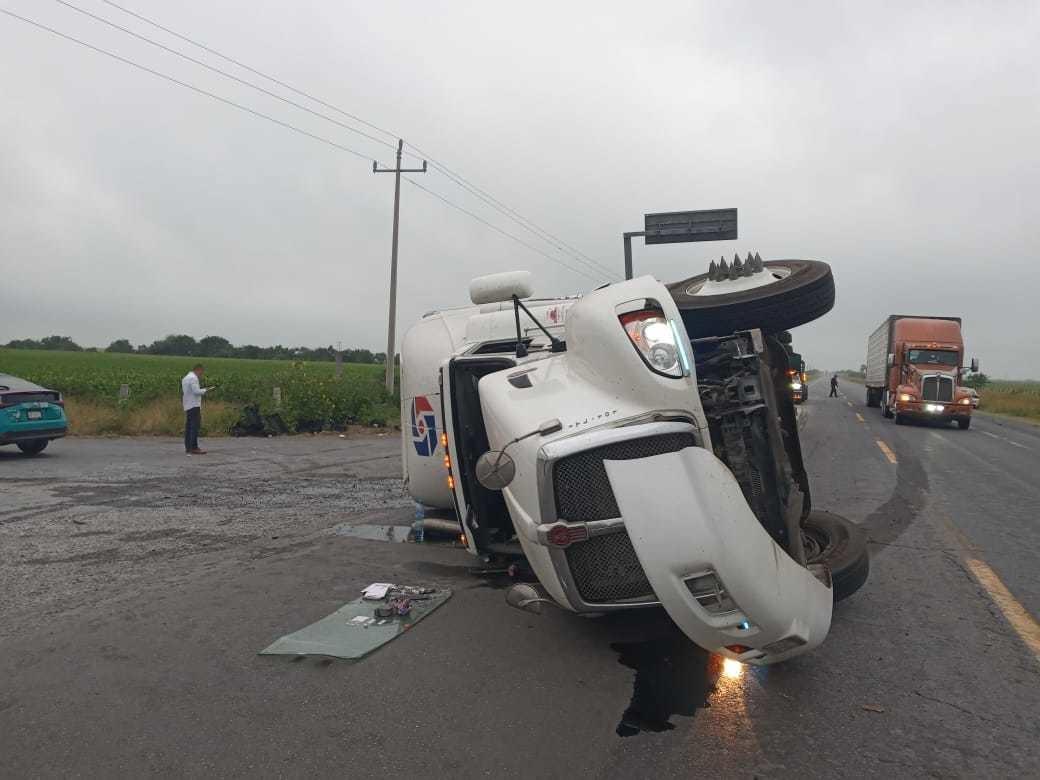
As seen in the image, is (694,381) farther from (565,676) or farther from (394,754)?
(394,754)

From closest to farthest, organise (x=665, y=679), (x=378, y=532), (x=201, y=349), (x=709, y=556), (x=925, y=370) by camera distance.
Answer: (x=709, y=556), (x=665, y=679), (x=378, y=532), (x=925, y=370), (x=201, y=349)

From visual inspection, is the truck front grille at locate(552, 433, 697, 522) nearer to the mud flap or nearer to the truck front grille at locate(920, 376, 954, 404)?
the mud flap

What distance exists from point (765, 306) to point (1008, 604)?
101 inches

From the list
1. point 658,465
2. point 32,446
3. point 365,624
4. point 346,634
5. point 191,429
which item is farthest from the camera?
point 191,429

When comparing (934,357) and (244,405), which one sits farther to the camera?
(934,357)

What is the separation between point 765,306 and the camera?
13.7 feet

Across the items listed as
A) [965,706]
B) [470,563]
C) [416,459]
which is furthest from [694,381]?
[416,459]

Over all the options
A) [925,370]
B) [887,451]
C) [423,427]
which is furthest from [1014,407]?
[423,427]

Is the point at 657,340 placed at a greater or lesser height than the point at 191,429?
greater

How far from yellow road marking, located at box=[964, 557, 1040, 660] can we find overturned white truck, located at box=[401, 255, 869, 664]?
3.05 ft

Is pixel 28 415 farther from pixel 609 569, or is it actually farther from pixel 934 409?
pixel 934 409

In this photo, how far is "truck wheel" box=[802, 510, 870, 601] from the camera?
405 cm

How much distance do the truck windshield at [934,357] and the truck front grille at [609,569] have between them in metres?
22.5

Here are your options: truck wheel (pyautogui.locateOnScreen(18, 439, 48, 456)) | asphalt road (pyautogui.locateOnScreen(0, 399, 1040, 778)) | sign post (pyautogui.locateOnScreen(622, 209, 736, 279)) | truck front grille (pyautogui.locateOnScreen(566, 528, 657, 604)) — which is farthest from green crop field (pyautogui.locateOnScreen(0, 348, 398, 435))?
truck front grille (pyautogui.locateOnScreen(566, 528, 657, 604))
